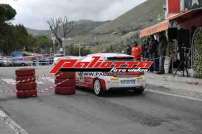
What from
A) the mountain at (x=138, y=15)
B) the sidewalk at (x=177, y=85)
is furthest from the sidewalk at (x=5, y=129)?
the mountain at (x=138, y=15)

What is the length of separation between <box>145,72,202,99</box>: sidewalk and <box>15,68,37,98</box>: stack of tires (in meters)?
5.26

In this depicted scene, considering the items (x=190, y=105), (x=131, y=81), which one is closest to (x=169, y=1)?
(x=131, y=81)

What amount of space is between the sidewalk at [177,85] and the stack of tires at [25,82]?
17.3 ft

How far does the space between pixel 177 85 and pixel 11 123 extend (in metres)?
9.83

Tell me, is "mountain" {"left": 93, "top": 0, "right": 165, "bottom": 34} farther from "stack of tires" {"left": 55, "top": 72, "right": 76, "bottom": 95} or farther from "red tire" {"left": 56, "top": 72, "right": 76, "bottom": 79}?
"red tire" {"left": 56, "top": 72, "right": 76, "bottom": 79}

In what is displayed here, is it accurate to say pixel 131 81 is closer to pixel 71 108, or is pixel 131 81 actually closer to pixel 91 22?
pixel 71 108

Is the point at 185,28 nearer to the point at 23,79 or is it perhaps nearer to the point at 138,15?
the point at 23,79

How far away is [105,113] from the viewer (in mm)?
14039

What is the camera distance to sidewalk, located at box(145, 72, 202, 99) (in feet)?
60.7

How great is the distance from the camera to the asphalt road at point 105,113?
37.8ft

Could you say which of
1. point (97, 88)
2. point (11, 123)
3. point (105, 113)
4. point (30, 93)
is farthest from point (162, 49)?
point (11, 123)

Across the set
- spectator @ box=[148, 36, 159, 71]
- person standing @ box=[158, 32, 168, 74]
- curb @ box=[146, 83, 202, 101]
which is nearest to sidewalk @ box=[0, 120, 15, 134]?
curb @ box=[146, 83, 202, 101]

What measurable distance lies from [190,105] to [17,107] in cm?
534

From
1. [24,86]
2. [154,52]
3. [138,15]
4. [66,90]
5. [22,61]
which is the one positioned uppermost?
[138,15]
